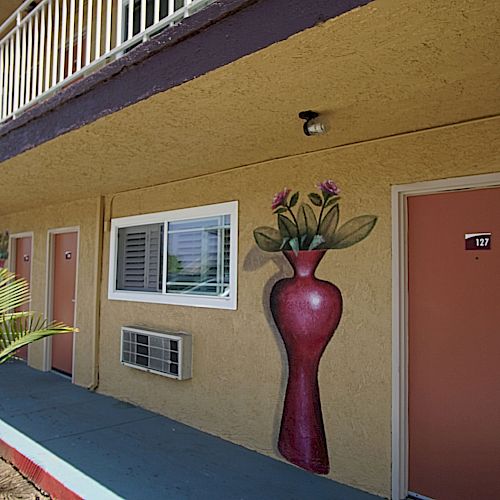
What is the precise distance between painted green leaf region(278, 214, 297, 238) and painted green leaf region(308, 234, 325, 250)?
227 millimetres

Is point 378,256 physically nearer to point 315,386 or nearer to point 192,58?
point 315,386

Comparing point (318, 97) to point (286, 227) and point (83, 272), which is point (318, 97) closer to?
point (286, 227)

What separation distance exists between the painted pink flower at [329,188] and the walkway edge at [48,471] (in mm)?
3167

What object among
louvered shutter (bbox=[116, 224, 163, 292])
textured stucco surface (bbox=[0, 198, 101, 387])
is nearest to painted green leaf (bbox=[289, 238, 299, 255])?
louvered shutter (bbox=[116, 224, 163, 292])

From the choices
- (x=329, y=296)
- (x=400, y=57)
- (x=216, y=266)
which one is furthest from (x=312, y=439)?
(x=400, y=57)

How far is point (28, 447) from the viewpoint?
520cm

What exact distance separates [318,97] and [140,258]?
14.5 feet

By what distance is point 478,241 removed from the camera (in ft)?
12.5

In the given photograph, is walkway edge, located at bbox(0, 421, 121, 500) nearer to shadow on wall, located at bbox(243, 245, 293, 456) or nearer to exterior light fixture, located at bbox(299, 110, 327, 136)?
shadow on wall, located at bbox(243, 245, 293, 456)

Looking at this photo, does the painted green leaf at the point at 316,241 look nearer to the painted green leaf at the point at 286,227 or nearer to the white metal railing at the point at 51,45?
the painted green leaf at the point at 286,227

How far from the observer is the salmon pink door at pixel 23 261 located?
10.3 metres

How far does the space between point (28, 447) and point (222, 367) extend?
7.02 feet

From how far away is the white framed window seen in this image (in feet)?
19.0

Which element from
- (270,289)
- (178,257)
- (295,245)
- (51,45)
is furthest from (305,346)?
(51,45)
